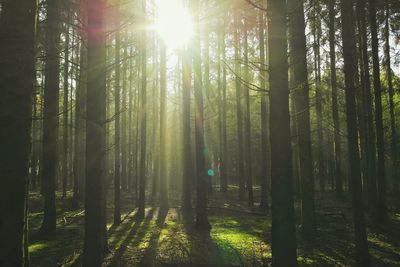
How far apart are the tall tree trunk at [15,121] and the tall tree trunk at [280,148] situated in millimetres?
3224

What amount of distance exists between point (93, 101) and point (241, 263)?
471cm

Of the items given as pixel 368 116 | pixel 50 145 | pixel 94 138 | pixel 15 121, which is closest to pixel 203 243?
pixel 94 138

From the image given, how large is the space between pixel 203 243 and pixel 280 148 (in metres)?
5.19

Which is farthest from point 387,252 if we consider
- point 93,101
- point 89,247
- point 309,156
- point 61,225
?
point 61,225

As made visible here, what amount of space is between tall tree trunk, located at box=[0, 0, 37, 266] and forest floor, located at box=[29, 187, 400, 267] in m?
4.45

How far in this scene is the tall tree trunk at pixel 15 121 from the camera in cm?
348

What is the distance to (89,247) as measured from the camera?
564cm

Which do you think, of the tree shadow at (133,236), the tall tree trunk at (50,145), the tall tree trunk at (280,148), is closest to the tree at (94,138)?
the tree shadow at (133,236)

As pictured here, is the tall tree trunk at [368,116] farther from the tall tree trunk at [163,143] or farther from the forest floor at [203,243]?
the tall tree trunk at [163,143]

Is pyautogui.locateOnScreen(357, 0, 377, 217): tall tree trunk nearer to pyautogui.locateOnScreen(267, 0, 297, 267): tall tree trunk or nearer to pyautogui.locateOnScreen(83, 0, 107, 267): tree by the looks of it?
pyautogui.locateOnScreen(267, 0, 297, 267): tall tree trunk

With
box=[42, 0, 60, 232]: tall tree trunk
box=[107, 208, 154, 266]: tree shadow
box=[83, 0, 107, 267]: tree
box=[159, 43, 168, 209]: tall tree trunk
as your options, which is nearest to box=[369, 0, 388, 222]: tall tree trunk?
box=[107, 208, 154, 266]: tree shadow

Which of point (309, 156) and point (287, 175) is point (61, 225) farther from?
point (287, 175)

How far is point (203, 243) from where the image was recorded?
943 centimetres

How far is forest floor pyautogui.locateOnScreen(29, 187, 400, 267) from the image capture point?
7930 mm
